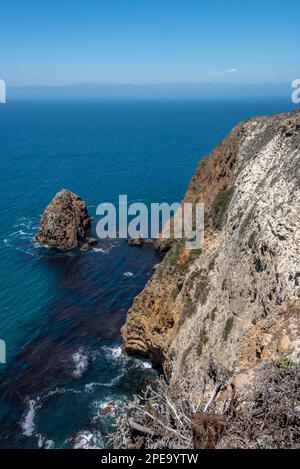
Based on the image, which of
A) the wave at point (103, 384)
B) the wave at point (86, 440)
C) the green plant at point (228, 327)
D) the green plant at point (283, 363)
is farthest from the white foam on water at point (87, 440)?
the green plant at point (283, 363)

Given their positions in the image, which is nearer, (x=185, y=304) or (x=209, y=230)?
(x=185, y=304)

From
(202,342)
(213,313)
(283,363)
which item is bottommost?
(202,342)

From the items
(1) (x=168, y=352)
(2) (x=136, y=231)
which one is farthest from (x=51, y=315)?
(2) (x=136, y=231)

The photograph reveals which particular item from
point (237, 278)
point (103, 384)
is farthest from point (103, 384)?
point (237, 278)

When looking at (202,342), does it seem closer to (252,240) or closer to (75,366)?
(252,240)

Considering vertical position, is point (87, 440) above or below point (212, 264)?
below

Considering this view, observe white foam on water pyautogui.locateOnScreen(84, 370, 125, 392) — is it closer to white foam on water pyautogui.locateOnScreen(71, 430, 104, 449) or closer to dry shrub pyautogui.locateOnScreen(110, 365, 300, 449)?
white foam on water pyautogui.locateOnScreen(71, 430, 104, 449)
